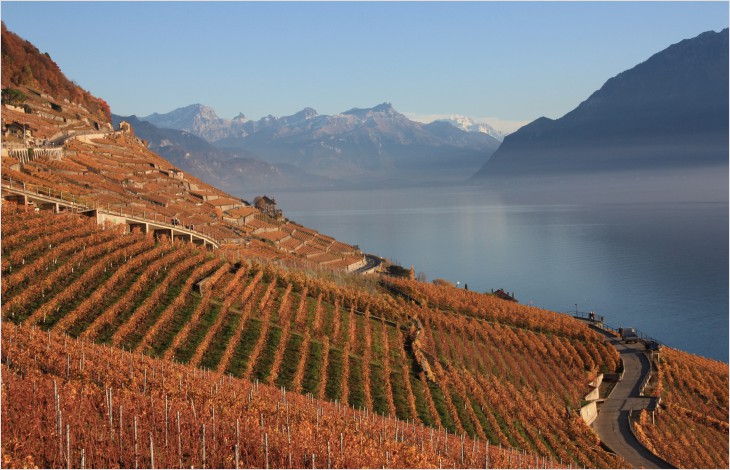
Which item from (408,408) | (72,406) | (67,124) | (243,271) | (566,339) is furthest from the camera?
(67,124)

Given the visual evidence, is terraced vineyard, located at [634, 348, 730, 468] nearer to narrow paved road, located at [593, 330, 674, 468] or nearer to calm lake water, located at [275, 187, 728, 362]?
narrow paved road, located at [593, 330, 674, 468]

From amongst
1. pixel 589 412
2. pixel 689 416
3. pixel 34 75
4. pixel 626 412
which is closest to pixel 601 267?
pixel 689 416

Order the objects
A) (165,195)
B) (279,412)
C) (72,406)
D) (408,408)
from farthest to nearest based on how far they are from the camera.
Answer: (165,195), (408,408), (279,412), (72,406)

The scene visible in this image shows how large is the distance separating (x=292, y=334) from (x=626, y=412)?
19433 millimetres

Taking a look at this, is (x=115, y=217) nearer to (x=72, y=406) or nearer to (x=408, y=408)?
(x=408, y=408)

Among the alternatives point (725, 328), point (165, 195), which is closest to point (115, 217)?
point (165, 195)

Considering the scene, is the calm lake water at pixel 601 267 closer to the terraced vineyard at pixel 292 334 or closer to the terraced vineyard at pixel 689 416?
the terraced vineyard at pixel 689 416

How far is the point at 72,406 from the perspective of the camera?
671 inches

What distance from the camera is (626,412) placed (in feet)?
130

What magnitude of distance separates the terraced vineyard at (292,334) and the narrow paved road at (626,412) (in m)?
1.78

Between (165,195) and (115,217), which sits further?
(165,195)

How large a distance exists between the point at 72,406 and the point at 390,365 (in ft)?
62.9

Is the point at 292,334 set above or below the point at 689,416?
above

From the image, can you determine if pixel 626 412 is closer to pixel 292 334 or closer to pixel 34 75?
pixel 292 334
